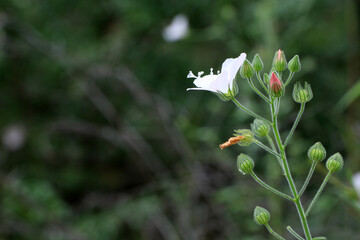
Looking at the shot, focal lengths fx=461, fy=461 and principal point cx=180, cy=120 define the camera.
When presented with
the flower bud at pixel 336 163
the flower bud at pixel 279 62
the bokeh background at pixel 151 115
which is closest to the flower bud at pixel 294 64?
the flower bud at pixel 279 62

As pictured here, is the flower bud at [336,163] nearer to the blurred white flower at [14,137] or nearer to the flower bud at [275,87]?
the flower bud at [275,87]

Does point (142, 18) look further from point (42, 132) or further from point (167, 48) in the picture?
point (42, 132)

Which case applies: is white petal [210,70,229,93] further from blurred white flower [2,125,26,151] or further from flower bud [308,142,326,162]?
blurred white flower [2,125,26,151]

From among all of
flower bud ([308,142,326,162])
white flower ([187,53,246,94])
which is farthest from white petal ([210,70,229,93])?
flower bud ([308,142,326,162])

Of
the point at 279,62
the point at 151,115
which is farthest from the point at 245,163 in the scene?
the point at 151,115

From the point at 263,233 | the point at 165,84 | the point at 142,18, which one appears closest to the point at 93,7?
the point at 142,18
